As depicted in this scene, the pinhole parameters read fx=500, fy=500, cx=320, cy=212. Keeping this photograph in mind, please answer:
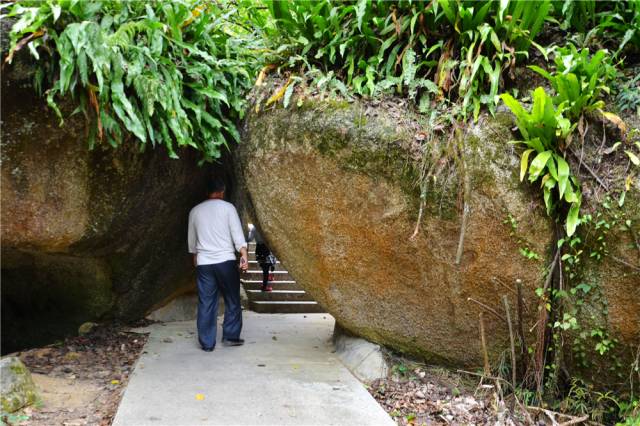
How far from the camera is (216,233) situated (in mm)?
5918

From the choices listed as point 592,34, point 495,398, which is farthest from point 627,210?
point 495,398

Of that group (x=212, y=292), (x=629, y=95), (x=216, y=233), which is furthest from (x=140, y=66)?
(x=629, y=95)

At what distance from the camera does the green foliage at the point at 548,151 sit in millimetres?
4066

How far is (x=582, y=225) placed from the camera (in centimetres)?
421

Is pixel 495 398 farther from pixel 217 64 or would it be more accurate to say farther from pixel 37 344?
pixel 37 344

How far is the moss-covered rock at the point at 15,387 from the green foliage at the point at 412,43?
3761 millimetres

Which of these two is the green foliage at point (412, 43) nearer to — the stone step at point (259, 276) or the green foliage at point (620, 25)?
the green foliage at point (620, 25)

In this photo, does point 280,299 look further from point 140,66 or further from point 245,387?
point 140,66

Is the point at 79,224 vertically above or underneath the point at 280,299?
above

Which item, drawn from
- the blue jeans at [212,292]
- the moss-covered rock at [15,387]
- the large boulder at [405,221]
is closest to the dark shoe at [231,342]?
the blue jeans at [212,292]

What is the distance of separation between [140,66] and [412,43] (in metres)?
2.59

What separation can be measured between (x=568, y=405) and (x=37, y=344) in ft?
22.0

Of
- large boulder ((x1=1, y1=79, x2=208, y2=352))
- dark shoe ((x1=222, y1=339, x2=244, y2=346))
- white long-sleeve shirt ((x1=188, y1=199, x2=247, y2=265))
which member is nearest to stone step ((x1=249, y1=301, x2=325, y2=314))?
large boulder ((x1=1, y1=79, x2=208, y2=352))

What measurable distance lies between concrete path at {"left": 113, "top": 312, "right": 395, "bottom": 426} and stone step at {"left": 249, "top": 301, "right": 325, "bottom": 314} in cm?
320
